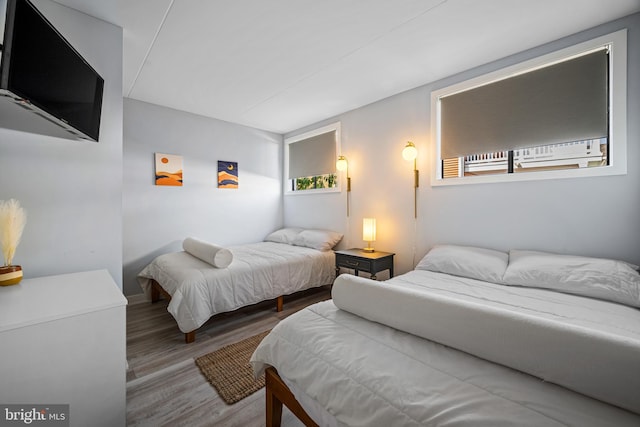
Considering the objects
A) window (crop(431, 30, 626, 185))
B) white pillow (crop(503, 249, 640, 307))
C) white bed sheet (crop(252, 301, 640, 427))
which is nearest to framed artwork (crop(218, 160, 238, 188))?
window (crop(431, 30, 626, 185))

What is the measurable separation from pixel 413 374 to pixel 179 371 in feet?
6.21

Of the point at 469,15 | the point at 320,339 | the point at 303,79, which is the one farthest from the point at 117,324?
the point at 469,15

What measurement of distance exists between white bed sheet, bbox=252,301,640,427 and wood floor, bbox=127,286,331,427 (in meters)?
0.69

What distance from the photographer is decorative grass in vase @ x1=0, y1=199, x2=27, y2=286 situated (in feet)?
4.88

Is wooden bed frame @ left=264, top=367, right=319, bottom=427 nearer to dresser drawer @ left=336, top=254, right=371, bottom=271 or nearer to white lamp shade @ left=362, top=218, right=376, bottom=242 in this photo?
dresser drawer @ left=336, top=254, right=371, bottom=271

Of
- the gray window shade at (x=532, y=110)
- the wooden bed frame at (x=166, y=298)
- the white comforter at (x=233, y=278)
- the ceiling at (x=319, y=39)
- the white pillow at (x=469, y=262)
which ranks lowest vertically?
the wooden bed frame at (x=166, y=298)

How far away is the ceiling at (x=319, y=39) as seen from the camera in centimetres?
187

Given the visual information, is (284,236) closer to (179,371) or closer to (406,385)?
(179,371)

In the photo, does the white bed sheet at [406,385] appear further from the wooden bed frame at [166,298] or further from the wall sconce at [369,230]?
the wall sconce at [369,230]

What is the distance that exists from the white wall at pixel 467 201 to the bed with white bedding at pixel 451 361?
696 millimetres

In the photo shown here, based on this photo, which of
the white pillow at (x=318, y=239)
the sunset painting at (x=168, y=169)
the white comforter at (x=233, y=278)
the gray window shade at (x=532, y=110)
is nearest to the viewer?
the gray window shade at (x=532, y=110)

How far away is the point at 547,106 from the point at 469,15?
1.08 metres

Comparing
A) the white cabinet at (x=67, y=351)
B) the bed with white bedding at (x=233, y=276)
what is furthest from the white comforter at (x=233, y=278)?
the white cabinet at (x=67, y=351)

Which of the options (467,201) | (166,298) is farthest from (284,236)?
(467,201)
